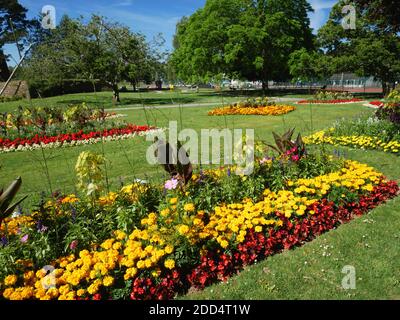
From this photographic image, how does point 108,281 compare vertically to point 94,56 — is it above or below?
below

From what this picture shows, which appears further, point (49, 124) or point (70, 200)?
point (49, 124)

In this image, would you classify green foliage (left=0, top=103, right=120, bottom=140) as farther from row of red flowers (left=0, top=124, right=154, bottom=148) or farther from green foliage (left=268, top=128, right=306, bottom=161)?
green foliage (left=268, top=128, right=306, bottom=161)

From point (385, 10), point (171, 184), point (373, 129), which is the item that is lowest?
point (171, 184)

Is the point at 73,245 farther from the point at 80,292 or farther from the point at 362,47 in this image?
the point at 362,47

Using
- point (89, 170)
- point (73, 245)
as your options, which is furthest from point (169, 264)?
point (89, 170)

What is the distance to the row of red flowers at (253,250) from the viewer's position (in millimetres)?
3289

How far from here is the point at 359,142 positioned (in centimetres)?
832

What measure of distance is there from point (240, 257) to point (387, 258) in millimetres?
1592

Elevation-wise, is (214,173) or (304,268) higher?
(214,173)

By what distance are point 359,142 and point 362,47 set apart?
20.9 meters
